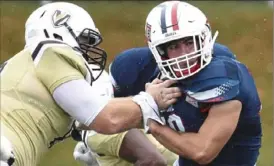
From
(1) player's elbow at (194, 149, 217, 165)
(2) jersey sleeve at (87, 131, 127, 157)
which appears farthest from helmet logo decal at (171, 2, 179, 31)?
(2) jersey sleeve at (87, 131, 127, 157)

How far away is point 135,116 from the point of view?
406 cm

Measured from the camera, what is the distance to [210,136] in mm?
4062

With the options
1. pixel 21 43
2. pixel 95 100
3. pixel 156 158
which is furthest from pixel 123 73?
pixel 21 43

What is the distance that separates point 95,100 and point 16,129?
1.21 ft

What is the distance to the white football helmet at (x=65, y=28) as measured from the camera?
4.11 meters

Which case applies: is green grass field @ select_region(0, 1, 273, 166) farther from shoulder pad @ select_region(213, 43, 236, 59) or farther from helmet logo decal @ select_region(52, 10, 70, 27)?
helmet logo decal @ select_region(52, 10, 70, 27)

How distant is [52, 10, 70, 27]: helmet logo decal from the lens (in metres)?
4.13

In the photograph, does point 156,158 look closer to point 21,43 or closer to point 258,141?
point 258,141

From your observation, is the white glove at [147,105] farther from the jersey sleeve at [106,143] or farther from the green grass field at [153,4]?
the green grass field at [153,4]

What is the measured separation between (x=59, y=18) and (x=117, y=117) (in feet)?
1.77

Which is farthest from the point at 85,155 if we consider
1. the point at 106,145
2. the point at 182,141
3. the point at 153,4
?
the point at 153,4

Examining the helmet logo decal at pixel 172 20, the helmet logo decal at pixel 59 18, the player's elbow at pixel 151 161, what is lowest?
the player's elbow at pixel 151 161

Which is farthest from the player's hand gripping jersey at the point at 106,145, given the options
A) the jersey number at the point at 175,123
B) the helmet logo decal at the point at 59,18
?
the helmet logo decal at the point at 59,18

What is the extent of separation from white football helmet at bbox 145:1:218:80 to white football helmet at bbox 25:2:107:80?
0.94 ft
